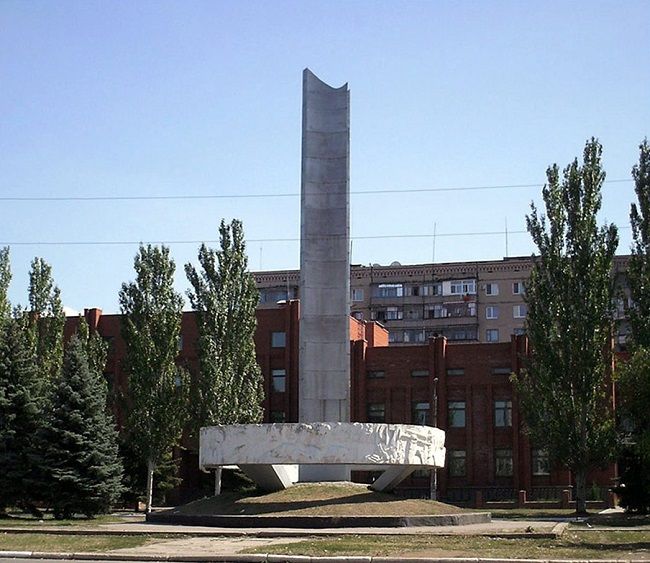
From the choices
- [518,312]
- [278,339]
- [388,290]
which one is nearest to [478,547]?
[278,339]

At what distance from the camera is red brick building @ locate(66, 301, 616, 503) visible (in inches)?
2133

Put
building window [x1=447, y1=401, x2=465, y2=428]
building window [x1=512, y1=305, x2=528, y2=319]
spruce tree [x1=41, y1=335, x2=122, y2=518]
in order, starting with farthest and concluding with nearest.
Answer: building window [x1=512, y1=305, x2=528, y2=319]
building window [x1=447, y1=401, x2=465, y2=428]
spruce tree [x1=41, y1=335, x2=122, y2=518]

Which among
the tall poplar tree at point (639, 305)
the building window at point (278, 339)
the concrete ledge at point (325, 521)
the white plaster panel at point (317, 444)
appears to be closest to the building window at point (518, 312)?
the building window at point (278, 339)

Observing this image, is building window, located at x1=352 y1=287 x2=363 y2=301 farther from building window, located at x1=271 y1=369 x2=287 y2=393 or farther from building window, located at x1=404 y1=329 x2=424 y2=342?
building window, located at x1=271 y1=369 x2=287 y2=393

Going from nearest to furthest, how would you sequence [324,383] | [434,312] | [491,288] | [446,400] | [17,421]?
[324,383] → [17,421] → [446,400] → [491,288] → [434,312]

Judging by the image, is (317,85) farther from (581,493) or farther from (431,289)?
(431,289)

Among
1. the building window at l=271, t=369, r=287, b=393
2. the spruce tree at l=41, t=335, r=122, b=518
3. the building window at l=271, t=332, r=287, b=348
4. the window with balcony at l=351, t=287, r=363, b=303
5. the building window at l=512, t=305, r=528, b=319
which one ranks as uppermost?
the window with balcony at l=351, t=287, r=363, b=303

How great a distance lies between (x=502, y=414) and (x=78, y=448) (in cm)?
2712

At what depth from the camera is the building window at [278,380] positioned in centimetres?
5876

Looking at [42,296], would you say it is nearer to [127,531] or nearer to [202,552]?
[127,531]

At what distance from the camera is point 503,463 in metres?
54.9

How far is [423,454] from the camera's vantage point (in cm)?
3005

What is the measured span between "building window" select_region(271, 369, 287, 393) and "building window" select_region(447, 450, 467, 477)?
1029 cm

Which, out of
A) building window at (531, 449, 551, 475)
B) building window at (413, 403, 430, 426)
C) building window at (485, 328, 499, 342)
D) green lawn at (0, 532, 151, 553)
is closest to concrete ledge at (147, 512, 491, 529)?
green lawn at (0, 532, 151, 553)
